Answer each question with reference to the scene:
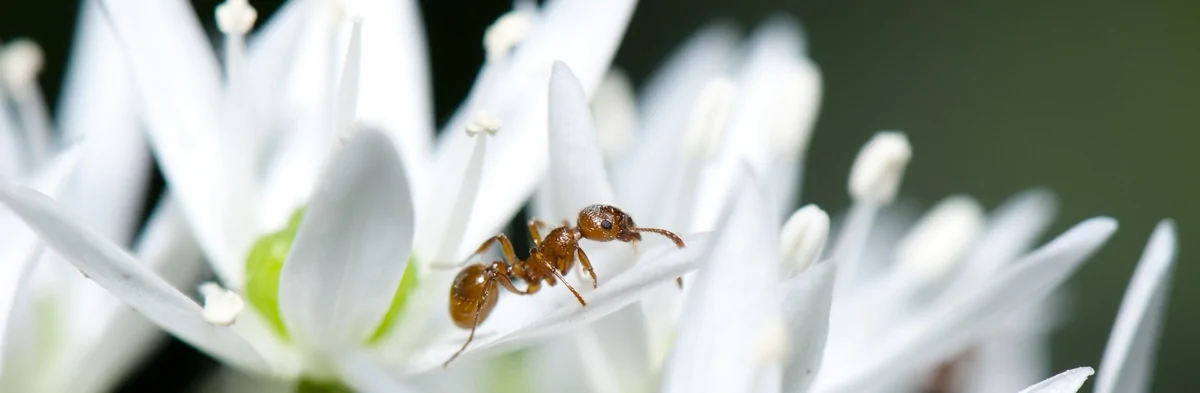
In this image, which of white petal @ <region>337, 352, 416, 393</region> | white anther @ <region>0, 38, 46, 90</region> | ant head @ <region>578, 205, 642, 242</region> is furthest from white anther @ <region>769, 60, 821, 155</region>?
white anther @ <region>0, 38, 46, 90</region>

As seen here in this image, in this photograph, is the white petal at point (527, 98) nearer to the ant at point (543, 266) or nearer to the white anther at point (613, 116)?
the ant at point (543, 266)

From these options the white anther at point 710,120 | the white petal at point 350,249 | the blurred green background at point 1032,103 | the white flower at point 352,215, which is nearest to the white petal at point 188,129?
the white flower at point 352,215

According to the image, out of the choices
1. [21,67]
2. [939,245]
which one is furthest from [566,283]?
[21,67]

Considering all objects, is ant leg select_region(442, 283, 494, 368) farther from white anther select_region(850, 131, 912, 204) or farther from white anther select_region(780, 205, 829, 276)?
white anther select_region(850, 131, 912, 204)

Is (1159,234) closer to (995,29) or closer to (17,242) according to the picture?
(17,242)

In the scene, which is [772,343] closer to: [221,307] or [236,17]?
[221,307]
